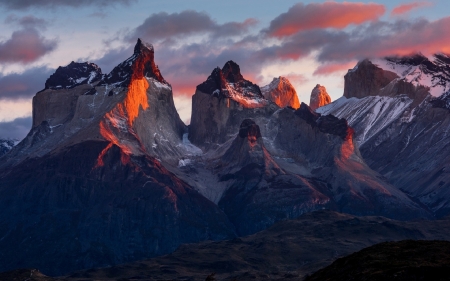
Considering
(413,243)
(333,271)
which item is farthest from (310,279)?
(413,243)

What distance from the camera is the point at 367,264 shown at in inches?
5615

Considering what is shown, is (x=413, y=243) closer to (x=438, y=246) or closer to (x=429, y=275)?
(x=438, y=246)

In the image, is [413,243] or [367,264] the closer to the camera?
[367,264]

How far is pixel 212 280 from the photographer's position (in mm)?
146500

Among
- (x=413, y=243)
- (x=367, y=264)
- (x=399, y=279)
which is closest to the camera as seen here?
(x=399, y=279)

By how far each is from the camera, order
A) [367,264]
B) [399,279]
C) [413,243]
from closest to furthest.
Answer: [399,279] < [367,264] < [413,243]

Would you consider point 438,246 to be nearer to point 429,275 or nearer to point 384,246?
point 384,246

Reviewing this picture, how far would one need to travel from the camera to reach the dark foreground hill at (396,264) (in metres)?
133

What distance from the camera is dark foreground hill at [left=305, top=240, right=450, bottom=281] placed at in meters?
133

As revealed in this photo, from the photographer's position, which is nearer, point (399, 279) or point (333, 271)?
point (399, 279)

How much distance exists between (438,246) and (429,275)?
57.1ft

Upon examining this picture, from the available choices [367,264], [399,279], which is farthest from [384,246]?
[399,279]

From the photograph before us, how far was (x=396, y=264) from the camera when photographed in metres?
139

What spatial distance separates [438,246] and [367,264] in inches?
479
